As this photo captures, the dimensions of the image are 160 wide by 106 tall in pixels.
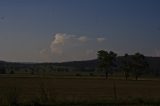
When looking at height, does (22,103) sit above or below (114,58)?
below

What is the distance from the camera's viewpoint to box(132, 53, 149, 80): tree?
140m

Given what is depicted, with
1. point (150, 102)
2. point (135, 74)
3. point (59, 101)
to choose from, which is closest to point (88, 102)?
point (59, 101)

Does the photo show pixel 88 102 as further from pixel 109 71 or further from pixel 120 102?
pixel 109 71

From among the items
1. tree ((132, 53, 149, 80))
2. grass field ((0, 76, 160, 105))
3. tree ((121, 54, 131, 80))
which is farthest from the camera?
tree ((121, 54, 131, 80))

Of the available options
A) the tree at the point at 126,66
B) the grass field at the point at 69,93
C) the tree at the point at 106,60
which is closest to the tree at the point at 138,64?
the tree at the point at 126,66

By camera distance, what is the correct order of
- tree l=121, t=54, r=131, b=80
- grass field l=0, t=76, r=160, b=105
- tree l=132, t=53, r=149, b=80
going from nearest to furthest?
grass field l=0, t=76, r=160, b=105, tree l=132, t=53, r=149, b=80, tree l=121, t=54, r=131, b=80

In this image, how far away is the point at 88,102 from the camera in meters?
20.2

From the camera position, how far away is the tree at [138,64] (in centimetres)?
14000

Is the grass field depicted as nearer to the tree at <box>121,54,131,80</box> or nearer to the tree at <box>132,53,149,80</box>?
the tree at <box>132,53,149,80</box>

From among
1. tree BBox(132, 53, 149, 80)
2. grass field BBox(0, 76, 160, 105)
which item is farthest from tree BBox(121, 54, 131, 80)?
grass field BBox(0, 76, 160, 105)

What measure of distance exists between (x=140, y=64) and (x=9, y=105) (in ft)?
411

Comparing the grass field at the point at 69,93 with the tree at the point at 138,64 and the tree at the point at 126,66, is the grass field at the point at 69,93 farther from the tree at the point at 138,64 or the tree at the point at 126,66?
the tree at the point at 126,66

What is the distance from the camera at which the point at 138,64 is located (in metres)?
141

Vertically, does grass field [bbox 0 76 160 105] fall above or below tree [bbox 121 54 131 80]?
below
